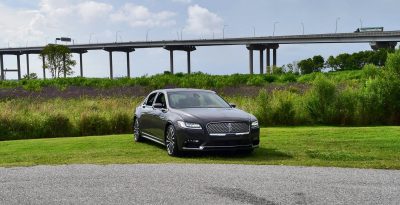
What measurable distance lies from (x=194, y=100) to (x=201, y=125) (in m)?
1.78

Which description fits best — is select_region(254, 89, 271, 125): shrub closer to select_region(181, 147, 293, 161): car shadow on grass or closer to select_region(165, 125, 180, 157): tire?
select_region(181, 147, 293, 161): car shadow on grass

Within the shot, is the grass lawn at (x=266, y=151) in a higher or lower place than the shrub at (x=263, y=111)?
lower

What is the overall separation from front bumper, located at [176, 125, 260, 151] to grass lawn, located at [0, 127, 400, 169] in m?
0.31

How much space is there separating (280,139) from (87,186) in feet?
26.7

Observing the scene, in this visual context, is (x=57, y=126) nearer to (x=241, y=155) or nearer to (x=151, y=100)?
(x=151, y=100)

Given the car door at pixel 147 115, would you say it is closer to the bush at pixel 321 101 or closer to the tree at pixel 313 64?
the bush at pixel 321 101

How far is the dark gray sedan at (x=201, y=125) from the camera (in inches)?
478

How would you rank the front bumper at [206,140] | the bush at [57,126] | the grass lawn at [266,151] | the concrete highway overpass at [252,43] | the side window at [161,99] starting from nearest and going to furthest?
the grass lawn at [266,151] → the front bumper at [206,140] → the side window at [161,99] → the bush at [57,126] → the concrete highway overpass at [252,43]

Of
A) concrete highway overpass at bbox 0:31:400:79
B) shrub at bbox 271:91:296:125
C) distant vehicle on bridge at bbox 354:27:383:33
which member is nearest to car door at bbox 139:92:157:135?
shrub at bbox 271:91:296:125

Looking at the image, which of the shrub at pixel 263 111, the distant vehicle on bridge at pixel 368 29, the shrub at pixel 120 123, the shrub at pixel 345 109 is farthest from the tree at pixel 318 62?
the shrub at pixel 120 123

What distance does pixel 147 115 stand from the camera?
48.6 feet

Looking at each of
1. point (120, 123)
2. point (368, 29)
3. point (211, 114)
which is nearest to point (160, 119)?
point (211, 114)

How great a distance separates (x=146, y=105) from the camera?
50.6 ft

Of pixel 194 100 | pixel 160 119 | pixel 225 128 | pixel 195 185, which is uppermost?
pixel 194 100
